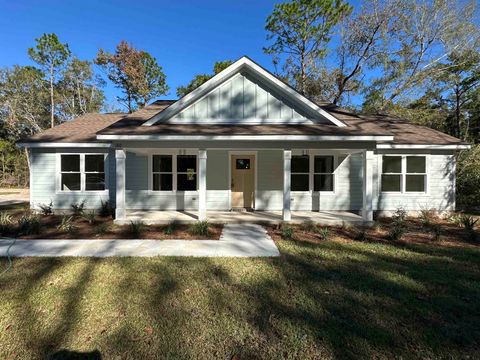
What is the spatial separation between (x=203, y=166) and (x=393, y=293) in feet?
19.1

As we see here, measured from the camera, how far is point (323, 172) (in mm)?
10258

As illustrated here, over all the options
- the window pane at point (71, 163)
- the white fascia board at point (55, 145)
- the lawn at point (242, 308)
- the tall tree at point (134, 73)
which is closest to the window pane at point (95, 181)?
the window pane at point (71, 163)

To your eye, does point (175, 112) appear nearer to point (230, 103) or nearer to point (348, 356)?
point (230, 103)

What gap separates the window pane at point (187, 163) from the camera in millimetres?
10227

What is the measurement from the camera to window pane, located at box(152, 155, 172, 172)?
33.4ft

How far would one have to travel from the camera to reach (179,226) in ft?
26.0

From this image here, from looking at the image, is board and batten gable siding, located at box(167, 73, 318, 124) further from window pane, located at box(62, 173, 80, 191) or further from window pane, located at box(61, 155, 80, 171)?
window pane, located at box(62, 173, 80, 191)

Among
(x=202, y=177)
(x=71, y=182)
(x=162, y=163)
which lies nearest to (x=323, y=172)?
(x=202, y=177)

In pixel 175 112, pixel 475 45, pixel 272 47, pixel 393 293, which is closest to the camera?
pixel 393 293

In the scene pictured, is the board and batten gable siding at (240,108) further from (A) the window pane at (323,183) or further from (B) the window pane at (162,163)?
(A) the window pane at (323,183)

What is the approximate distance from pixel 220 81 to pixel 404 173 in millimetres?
8015

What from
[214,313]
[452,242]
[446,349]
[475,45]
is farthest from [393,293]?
[475,45]

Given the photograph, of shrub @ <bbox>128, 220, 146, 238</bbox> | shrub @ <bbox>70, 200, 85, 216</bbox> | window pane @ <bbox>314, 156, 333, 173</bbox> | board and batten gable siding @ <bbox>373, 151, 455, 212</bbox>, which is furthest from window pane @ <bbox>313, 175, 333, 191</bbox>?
shrub @ <bbox>70, 200, 85, 216</bbox>

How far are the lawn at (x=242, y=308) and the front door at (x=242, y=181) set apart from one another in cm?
519
